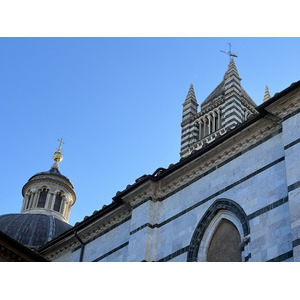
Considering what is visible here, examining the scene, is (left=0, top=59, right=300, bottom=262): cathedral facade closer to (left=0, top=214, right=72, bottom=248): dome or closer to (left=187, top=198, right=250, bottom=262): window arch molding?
(left=187, top=198, right=250, bottom=262): window arch molding

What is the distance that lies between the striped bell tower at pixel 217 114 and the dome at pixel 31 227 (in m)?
12.9

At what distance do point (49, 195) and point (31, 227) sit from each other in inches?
218

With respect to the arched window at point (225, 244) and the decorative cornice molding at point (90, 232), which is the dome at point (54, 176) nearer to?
the decorative cornice molding at point (90, 232)

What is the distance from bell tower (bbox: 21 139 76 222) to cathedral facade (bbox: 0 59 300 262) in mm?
18285

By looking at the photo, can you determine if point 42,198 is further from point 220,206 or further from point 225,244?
point 225,244

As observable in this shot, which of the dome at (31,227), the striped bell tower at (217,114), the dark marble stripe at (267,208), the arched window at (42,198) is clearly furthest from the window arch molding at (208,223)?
the striped bell tower at (217,114)

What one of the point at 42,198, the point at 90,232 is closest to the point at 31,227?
the point at 42,198

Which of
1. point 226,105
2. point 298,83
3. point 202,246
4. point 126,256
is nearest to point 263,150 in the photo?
point 298,83

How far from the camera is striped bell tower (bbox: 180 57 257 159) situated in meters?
43.2

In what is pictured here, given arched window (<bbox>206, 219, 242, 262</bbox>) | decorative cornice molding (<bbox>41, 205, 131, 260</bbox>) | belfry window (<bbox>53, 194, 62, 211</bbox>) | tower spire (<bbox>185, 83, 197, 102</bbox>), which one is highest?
tower spire (<bbox>185, 83, 197, 102</bbox>)

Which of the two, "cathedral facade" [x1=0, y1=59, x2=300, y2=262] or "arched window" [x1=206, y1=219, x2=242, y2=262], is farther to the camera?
"arched window" [x1=206, y1=219, x2=242, y2=262]

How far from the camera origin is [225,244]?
46.1ft

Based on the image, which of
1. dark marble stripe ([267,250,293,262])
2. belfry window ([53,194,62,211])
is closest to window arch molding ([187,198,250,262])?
dark marble stripe ([267,250,293,262])

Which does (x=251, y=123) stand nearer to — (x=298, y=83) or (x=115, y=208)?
(x=298, y=83)
